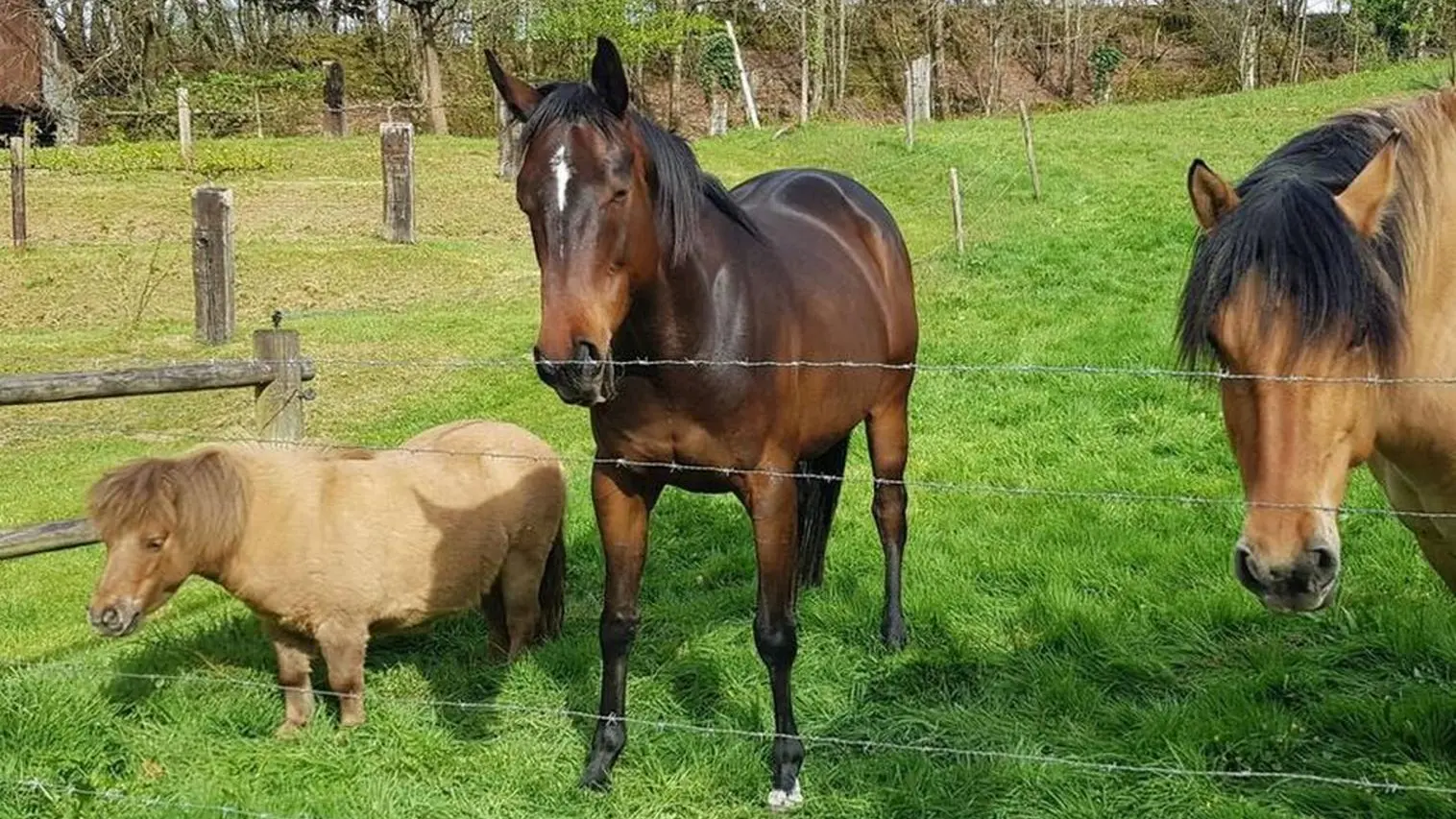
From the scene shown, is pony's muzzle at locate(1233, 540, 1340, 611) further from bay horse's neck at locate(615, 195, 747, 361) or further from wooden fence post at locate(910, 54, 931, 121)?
wooden fence post at locate(910, 54, 931, 121)

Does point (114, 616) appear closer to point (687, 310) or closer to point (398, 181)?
point (687, 310)

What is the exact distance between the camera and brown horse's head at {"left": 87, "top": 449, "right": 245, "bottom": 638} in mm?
4000

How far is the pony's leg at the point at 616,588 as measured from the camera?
12.6 feet

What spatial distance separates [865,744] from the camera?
3641 mm

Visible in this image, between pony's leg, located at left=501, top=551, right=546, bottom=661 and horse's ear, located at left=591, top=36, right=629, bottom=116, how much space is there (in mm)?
2331

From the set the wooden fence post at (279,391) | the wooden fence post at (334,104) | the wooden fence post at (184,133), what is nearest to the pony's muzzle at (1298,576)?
the wooden fence post at (279,391)

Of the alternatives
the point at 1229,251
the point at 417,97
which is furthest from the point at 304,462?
the point at 417,97

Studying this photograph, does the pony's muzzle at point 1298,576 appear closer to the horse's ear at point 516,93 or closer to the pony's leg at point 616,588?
the pony's leg at point 616,588

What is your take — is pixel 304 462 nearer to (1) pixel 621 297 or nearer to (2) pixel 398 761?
(2) pixel 398 761

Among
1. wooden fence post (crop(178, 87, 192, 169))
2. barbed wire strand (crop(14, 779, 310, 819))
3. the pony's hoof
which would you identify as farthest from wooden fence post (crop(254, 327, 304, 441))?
wooden fence post (crop(178, 87, 192, 169))

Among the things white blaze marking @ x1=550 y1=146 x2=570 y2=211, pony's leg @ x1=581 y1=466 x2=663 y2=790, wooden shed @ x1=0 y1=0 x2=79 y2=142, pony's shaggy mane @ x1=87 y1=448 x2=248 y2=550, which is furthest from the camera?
wooden shed @ x1=0 y1=0 x2=79 y2=142

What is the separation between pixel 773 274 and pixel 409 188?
13412 millimetres

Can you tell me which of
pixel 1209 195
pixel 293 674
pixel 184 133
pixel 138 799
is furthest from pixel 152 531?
pixel 184 133

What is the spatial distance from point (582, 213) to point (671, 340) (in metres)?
0.61
